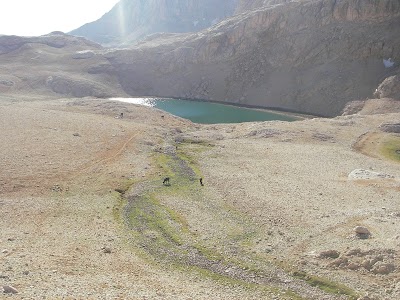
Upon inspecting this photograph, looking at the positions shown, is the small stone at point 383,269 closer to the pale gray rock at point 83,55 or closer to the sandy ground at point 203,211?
the sandy ground at point 203,211

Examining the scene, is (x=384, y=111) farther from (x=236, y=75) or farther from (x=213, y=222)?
(x=213, y=222)

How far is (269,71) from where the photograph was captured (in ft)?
489

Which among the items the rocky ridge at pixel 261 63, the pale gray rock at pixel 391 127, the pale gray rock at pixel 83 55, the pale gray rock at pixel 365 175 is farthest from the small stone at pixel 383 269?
the pale gray rock at pixel 83 55

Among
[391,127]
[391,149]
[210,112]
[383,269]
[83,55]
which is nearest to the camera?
[383,269]

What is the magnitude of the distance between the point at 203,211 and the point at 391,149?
1705 inches

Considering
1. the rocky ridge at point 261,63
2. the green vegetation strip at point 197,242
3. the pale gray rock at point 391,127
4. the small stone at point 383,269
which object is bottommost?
the green vegetation strip at point 197,242

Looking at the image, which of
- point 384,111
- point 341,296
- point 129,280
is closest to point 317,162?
point 341,296

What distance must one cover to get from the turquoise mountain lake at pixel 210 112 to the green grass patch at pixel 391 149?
46785 millimetres

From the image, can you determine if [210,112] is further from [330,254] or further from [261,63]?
[330,254]

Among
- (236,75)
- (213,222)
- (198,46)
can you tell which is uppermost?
(198,46)

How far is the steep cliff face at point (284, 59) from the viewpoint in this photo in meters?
131

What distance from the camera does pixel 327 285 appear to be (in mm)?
26297

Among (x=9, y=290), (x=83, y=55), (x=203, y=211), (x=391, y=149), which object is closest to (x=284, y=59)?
(x=391, y=149)

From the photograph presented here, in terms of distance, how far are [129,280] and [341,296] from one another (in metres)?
12.4
